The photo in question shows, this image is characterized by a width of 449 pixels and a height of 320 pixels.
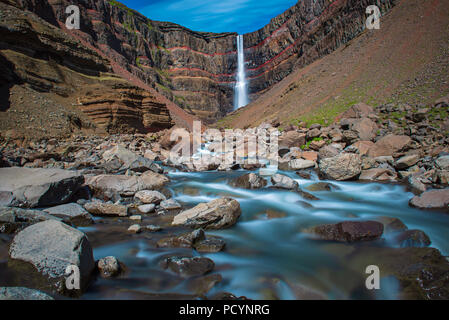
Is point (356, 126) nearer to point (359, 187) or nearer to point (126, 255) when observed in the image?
point (359, 187)

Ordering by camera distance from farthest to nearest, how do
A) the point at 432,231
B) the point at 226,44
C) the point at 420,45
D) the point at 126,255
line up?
the point at 226,44
the point at 420,45
the point at 432,231
the point at 126,255

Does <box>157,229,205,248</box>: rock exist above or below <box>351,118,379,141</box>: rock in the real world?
below

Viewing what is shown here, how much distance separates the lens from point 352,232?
375cm

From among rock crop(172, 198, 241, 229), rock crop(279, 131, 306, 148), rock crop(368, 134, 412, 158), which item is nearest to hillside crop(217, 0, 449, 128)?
rock crop(279, 131, 306, 148)

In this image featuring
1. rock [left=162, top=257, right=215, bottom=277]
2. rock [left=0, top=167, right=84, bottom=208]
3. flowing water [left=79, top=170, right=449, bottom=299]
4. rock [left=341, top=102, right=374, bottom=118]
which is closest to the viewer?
flowing water [left=79, top=170, right=449, bottom=299]

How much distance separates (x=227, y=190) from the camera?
22.9 ft

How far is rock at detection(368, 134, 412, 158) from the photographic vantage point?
26.8ft

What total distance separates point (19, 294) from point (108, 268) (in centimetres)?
106

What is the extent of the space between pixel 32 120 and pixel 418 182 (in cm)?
1587

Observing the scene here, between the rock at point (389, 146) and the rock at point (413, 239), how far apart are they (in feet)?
18.0

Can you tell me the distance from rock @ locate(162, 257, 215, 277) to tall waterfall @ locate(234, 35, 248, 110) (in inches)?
2635

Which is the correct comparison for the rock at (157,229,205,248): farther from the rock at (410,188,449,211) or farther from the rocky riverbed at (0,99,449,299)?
the rock at (410,188,449,211)

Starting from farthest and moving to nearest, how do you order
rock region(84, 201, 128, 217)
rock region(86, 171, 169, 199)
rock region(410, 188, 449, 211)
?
rock region(86, 171, 169, 199) → rock region(410, 188, 449, 211) → rock region(84, 201, 128, 217)
